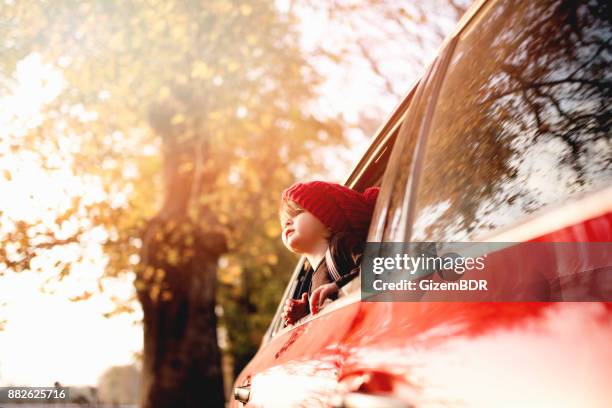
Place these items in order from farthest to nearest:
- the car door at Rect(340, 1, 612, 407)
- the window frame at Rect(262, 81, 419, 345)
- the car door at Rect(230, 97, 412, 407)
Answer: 1. the window frame at Rect(262, 81, 419, 345)
2. the car door at Rect(230, 97, 412, 407)
3. the car door at Rect(340, 1, 612, 407)

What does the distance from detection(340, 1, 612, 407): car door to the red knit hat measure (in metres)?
0.55

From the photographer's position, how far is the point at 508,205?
1100 mm

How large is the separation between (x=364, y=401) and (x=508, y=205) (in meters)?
0.37

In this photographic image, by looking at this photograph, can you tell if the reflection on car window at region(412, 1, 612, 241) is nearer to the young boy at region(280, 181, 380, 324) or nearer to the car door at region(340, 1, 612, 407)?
the car door at region(340, 1, 612, 407)

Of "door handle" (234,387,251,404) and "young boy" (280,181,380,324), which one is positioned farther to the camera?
"door handle" (234,387,251,404)

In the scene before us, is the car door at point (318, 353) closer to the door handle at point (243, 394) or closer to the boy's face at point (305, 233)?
the door handle at point (243, 394)

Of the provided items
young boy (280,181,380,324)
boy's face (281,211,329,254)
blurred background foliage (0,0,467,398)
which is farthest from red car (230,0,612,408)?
blurred background foliage (0,0,467,398)

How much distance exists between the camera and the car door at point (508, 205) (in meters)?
0.81

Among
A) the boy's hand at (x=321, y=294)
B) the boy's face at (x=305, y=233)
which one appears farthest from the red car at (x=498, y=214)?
the boy's face at (x=305, y=233)

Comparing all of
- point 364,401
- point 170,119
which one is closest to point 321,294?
point 364,401

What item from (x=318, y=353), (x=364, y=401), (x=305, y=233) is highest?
(x=305, y=233)

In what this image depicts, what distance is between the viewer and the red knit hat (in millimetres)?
2113

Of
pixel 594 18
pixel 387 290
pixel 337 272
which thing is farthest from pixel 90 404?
pixel 594 18

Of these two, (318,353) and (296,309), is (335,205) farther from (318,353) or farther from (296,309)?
(318,353)
